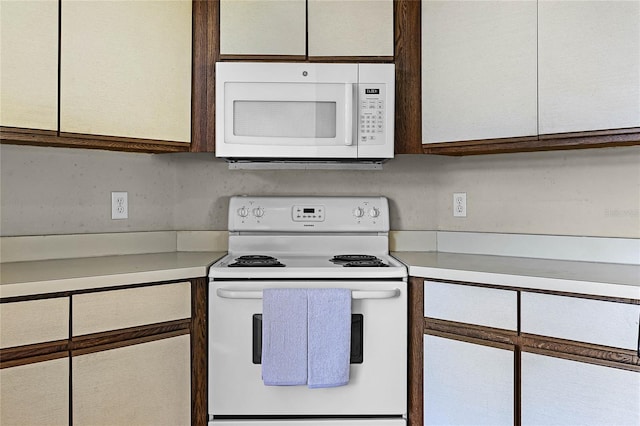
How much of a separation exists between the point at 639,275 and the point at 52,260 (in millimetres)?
2061

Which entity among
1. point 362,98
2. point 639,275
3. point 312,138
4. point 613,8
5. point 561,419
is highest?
point 613,8

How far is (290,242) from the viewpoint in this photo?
7.81 feet

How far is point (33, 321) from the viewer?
1481 millimetres

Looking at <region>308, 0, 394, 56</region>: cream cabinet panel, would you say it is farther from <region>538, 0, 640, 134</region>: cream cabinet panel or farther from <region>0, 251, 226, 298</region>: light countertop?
<region>0, 251, 226, 298</region>: light countertop

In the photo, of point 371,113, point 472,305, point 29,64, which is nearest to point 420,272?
point 472,305

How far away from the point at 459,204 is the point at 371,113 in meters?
0.64

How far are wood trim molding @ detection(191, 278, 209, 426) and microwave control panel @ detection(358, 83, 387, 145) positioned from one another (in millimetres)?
856

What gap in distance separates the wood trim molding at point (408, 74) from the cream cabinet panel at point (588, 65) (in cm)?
49

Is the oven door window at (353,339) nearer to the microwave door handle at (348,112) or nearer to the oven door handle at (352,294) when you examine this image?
the oven door handle at (352,294)

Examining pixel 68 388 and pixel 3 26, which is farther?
pixel 3 26

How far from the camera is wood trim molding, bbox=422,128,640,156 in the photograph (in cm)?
A: 172

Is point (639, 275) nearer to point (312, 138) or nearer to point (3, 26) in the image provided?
point (312, 138)

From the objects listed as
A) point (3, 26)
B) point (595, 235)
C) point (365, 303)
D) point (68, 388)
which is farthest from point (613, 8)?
point (68, 388)

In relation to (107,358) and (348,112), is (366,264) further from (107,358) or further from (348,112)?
(107,358)
